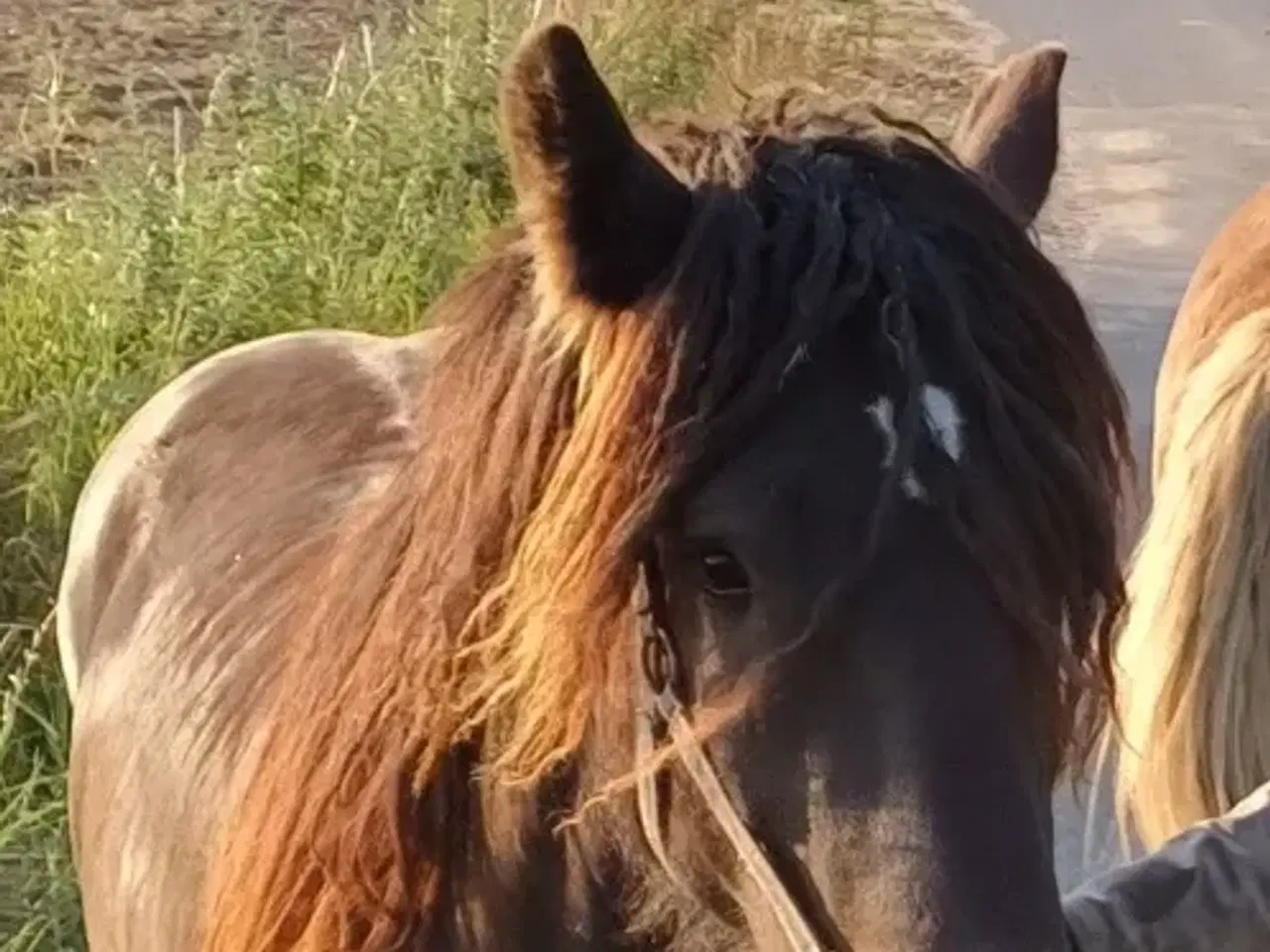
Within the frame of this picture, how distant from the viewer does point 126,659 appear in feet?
9.76

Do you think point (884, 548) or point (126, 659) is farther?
point (126, 659)

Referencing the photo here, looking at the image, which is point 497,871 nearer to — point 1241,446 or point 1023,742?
point 1023,742

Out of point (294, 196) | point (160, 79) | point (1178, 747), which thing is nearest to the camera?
point (1178, 747)

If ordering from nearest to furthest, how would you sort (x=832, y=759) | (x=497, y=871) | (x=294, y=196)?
(x=832, y=759) → (x=497, y=871) → (x=294, y=196)

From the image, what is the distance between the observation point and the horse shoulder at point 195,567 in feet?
8.55

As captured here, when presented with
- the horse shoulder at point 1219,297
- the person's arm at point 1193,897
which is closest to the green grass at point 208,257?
the horse shoulder at point 1219,297

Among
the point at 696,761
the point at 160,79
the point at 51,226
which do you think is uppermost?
the point at 696,761

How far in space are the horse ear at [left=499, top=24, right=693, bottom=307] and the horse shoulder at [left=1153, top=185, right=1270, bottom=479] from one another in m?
1.76

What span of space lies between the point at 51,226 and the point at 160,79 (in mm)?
3116

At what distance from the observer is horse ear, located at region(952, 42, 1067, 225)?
2145mm

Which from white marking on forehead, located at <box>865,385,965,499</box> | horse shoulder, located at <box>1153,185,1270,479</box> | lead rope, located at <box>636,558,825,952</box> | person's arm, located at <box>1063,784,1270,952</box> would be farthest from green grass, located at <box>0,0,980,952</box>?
white marking on forehead, located at <box>865,385,965,499</box>

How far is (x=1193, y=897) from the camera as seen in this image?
94.6 inches

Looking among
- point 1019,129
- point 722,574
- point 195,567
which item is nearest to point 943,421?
point 722,574

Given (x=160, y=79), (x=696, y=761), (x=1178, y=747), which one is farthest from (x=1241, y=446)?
(x=160, y=79)
